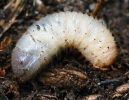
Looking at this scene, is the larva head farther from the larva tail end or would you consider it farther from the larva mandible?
the larva mandible

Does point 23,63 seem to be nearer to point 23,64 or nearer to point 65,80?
point 23,64

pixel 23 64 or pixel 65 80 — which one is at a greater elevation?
pixel 23 64

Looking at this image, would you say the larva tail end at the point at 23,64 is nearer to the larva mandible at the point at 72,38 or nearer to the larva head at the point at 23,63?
the larva head at the point at 23,63

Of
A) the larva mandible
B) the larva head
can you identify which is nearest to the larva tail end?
the larva head

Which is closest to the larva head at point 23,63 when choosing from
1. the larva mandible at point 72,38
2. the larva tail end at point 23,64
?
the larva tail end at point 23,64

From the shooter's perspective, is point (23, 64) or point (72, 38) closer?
point (23, 64)

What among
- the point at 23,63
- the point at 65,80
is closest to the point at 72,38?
the point at 65,80
